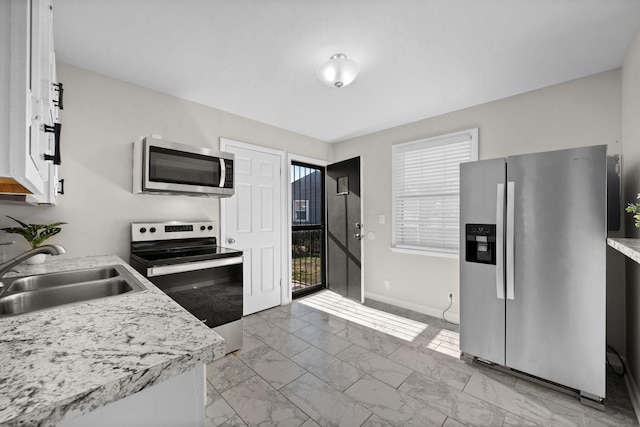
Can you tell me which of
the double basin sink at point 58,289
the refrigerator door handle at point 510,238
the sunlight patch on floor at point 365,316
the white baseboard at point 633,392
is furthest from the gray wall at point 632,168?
the double basin sink at point 58,289

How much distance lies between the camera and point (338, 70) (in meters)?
1.96

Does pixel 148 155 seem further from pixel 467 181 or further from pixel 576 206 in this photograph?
pixel 576 206

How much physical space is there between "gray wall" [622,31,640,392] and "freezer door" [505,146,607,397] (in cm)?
30

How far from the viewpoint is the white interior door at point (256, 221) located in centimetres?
306

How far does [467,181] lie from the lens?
2215mm

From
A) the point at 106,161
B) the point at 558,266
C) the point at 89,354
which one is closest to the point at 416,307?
the point at 558,266

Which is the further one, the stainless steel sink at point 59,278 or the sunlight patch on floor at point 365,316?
the sunlight patch on floor at point 365,316

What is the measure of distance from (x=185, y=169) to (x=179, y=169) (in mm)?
48

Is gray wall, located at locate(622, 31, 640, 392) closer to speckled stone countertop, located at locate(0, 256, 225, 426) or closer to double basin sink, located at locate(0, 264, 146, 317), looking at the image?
speckled stone countertop, located at locate(0, 256, 225, 426)

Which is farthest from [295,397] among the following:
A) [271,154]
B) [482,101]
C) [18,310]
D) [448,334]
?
[482,101]

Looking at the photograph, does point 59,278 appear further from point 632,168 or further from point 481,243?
point 632,168

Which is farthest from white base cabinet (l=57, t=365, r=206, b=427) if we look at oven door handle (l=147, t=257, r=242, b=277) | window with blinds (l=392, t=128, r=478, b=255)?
window with blinds (l=392, t=128, r=478, b=255)

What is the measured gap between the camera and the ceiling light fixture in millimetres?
1926

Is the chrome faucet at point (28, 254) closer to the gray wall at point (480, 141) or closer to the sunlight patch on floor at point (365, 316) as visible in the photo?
the sunlight patch on floor at point (365, 316)
